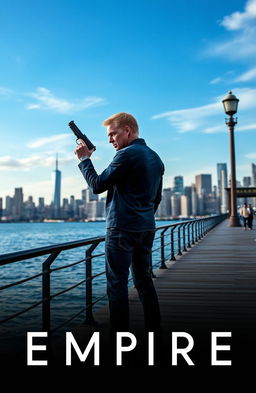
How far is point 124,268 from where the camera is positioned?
2678mm

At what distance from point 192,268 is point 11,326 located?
401 cm

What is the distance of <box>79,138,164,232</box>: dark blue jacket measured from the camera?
2650 mm

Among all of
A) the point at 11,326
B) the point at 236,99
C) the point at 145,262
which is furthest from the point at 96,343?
the point at 236,99

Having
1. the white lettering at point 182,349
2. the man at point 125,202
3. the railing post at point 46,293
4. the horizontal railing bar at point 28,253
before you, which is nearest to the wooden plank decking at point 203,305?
the white lettering at point 182,349

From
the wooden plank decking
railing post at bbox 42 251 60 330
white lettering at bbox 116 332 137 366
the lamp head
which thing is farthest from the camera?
the lamp head

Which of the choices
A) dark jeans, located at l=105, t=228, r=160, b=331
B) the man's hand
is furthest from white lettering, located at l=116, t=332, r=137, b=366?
the man's hand

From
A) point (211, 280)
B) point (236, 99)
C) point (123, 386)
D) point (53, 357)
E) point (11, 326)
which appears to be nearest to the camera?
point (123, 386)

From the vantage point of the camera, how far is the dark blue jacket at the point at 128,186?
265cm

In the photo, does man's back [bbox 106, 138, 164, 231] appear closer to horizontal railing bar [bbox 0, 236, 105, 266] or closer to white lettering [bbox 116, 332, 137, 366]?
horizontal railing bar [bbox 0, 236, 105, 266]

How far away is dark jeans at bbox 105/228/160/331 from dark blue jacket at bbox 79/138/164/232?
0.08 meters

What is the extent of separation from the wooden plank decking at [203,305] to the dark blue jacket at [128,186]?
1.14 meters

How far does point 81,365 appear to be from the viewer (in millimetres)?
2918

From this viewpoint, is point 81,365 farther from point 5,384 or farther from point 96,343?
point 5,384

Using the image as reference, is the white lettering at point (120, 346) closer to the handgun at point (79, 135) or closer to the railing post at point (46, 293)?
the railing post at point (46, 293)
